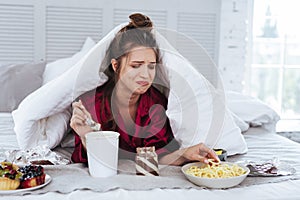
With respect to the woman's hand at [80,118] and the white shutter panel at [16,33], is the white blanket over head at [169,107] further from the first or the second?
the white shutter panel at [16,33]

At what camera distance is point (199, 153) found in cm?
131

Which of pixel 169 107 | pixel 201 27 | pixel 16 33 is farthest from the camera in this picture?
pixel 201 27

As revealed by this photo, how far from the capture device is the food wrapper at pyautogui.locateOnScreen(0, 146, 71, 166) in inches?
52.7

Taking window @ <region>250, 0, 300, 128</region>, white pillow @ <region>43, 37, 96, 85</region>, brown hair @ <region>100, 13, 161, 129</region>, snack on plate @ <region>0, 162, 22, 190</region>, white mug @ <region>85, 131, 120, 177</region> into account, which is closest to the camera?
snack on plate @ <region>0, 162, 22, 190</region>

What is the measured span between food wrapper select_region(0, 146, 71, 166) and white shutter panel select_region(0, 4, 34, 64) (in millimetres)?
1632

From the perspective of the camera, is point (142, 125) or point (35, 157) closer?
point (35, 157)

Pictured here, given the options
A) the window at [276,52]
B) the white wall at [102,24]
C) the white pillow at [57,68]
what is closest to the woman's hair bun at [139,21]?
the white pillow at [57,68]

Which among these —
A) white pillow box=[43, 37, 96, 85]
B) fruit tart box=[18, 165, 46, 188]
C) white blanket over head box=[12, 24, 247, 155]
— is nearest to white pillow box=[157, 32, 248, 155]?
white blanket over head box=[12, 24, 247, 155]

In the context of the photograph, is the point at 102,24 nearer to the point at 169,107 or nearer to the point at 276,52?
the point at 276,52

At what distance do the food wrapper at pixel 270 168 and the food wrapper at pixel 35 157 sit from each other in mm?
617

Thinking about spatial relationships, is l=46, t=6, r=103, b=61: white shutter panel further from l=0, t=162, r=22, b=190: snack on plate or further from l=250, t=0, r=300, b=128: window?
l=0, t=162, r=22, b=190: snack on plate

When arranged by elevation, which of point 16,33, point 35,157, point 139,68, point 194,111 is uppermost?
point 16,33

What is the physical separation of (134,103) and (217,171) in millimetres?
470

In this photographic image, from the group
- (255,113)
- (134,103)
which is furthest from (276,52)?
(134,103)
